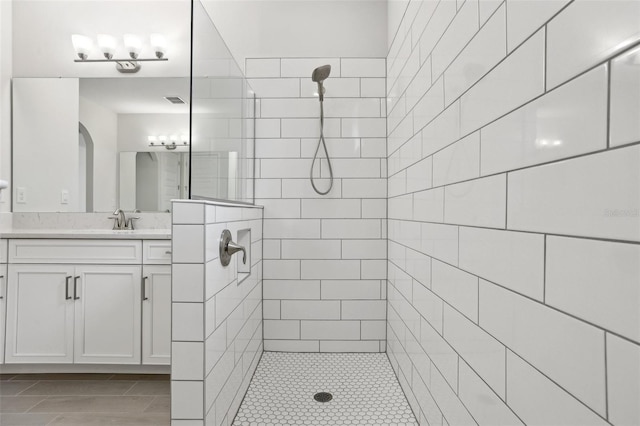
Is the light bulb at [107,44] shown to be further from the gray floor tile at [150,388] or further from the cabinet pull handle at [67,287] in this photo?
the gray floor tile at [150,388]

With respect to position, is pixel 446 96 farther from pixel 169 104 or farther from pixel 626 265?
pixel 169 104

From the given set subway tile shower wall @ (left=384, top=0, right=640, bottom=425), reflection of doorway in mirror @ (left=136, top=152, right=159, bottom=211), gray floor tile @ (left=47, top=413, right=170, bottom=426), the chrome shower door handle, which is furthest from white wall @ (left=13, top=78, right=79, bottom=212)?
subway tile shower wall @ (left=384, top=0, right=640, bottom=425)

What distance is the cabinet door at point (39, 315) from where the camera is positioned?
1.88 m

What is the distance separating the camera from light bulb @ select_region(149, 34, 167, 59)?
7.45ft

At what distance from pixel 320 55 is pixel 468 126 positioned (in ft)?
5.09

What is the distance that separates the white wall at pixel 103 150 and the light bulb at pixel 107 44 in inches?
14.3

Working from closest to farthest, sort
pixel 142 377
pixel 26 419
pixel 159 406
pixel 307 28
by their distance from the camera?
1. pixel 26 419
2. pixel 159 406
3. pixel 142 377
4. pixel 307 28

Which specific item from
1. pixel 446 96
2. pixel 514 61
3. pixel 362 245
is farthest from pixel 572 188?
pixel 362 245

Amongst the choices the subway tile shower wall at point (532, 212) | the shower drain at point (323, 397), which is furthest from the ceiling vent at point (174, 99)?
the shower drain at point (323, 397)

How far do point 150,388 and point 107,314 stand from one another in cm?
49

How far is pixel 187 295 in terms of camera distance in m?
1.04

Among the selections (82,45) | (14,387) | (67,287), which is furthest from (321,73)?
(14,387)

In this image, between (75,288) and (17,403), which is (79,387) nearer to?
(17,403)

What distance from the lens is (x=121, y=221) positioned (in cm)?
226
